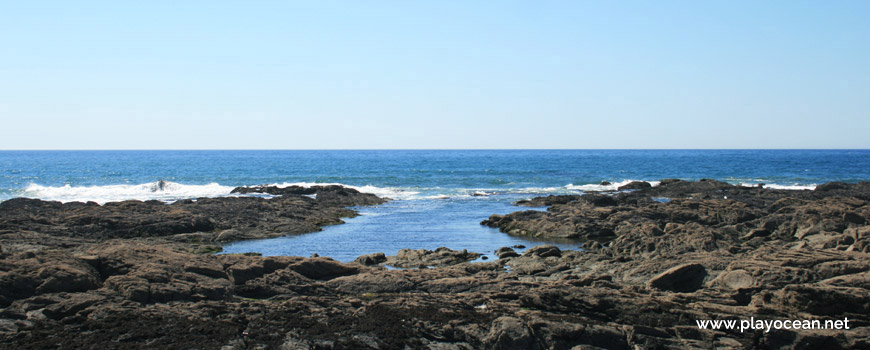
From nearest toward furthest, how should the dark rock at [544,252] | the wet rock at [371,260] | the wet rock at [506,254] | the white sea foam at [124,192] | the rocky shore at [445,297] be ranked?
the rocky shore at [445,297], the wet rock at [371,260], the dark rock at [544,252], the wet rock at [506,254], the white sea foam at [124,192]

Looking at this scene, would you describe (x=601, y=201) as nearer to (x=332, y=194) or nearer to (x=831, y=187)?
(x=332, y=194)

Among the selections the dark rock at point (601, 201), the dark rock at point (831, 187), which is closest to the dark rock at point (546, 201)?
the dark rock at point (601, 201)

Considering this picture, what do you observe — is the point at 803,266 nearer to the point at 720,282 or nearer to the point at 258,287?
the point at 720,282

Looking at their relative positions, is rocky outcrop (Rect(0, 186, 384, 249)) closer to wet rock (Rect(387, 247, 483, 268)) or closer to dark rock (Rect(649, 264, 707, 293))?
wet rock (Rect(387, 247, 483, 268))

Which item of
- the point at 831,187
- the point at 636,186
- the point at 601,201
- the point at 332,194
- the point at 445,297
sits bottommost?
the point at 636,186

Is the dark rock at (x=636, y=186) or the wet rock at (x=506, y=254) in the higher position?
the wet rock at (x=506, y=254)

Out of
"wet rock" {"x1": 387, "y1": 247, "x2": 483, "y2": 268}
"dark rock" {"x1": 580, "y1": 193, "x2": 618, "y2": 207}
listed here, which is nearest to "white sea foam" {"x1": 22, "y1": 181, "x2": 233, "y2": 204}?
"dark rock" {"x1": 580, "y1": 193, "x2": 618, "y2": 207}

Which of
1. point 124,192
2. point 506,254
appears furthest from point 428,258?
point 124,192

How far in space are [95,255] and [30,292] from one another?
222 centimetres

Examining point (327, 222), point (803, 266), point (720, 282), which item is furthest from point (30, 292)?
point (327, 222)

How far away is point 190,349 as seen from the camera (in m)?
9.39

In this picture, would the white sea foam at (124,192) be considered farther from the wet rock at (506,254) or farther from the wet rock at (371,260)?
the wet rock at (506,254)

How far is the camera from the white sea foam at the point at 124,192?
48.9m

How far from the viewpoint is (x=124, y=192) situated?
52.7 meters
